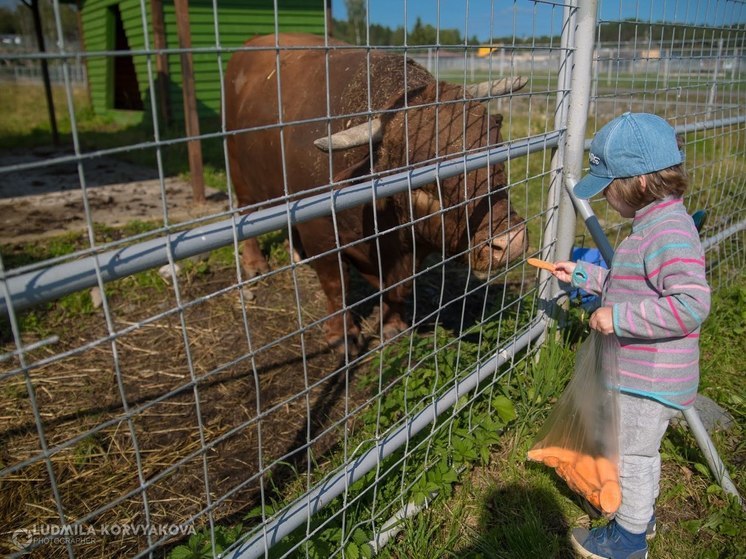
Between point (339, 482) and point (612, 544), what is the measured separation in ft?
3.64

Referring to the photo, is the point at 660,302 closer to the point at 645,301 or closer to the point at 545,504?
the point at 645,301

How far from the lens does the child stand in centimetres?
184

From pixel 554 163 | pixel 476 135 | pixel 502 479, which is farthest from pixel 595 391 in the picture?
pixel 476 135

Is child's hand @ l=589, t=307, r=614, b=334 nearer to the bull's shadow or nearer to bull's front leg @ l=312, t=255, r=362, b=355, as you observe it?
the bull's shadow

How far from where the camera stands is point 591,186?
201cm

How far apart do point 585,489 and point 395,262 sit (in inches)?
71.8

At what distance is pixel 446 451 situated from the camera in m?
2.51

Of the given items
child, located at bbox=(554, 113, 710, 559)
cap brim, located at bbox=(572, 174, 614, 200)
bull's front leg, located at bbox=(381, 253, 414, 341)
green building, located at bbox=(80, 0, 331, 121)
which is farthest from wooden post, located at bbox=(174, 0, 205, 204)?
child, located at bbox=(554, 113, 710, 559)

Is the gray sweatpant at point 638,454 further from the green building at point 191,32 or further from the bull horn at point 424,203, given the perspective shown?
the green building at point 191,32

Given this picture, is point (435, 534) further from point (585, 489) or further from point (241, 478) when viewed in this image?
point (241, 478)

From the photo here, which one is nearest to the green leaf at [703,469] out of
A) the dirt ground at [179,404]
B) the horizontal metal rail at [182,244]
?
the dirt ground at [179,404]

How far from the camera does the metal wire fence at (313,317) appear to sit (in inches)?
62.4

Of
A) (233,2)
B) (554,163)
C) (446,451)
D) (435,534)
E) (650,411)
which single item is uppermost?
(233,2)

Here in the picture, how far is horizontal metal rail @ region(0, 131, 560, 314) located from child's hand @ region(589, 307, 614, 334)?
28.4 inches
